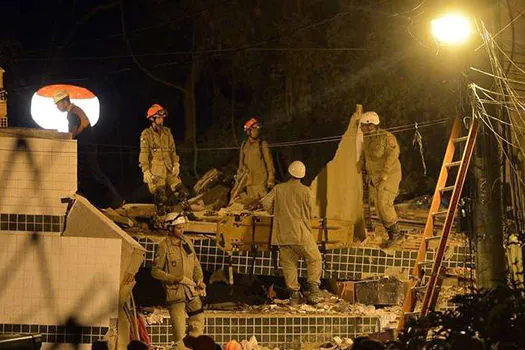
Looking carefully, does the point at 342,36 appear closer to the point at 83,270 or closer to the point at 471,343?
the point at 83,270

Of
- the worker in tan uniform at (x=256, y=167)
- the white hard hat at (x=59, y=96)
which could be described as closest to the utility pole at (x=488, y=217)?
the worker in tan uniform at (x=256, y=167)

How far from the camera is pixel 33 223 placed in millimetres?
10898

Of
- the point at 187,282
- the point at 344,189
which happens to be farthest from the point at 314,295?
the point at 187,282

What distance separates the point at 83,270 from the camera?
35.3 ft

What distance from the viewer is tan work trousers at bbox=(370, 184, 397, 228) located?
17094 millimetres

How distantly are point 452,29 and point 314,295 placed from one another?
16.4ft

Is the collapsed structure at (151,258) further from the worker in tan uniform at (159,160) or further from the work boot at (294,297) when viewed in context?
the worker in tan uniform at (159,160)

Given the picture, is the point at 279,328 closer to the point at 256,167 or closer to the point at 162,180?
the point at 256,167

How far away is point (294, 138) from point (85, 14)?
7936mm

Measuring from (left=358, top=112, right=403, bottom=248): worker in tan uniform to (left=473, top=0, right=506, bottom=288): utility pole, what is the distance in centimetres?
451

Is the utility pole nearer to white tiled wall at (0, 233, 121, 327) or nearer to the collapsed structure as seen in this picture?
the collapsed structure

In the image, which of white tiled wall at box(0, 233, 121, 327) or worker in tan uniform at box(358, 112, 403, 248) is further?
worker in tan uniform at box(358, 112, 403, 248)

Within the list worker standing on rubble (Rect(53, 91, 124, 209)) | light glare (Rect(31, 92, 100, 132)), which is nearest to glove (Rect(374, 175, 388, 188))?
light glare (Rect(31, 92, 100, 132))

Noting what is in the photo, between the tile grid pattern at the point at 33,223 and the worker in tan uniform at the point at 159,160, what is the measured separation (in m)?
7.52
